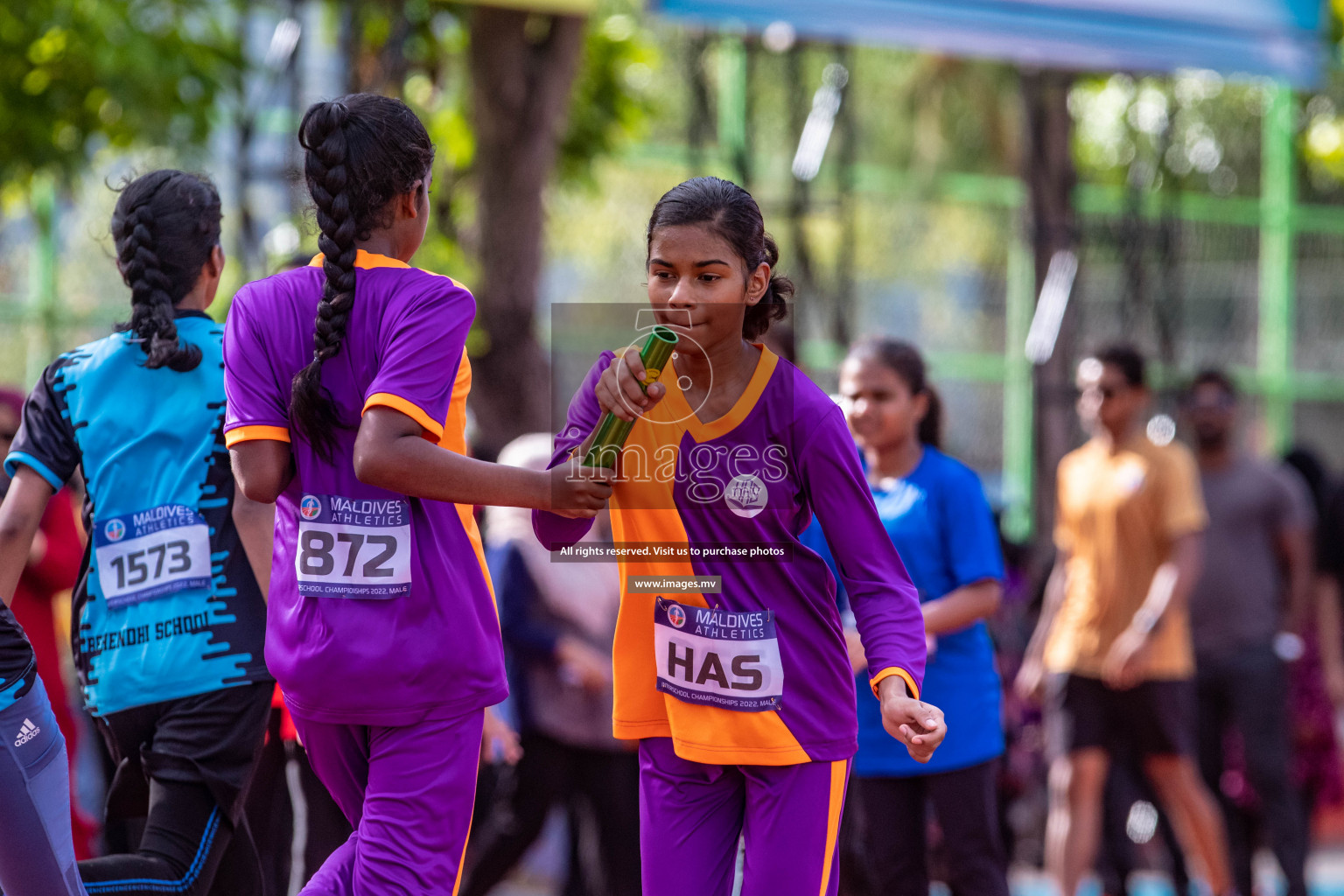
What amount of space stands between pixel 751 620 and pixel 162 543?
1324 millimetres

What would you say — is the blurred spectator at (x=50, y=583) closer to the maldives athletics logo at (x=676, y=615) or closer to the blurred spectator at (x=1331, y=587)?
the maldives athletics logo at (x=676, y=615)

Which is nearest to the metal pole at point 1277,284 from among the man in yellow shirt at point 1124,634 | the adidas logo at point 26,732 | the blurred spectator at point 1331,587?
the blurred spectator at point 1331,587

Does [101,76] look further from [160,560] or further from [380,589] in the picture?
[380,589]

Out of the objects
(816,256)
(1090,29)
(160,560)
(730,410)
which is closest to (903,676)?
(730,410)

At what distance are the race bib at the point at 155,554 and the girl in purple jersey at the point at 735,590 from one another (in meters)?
0.90

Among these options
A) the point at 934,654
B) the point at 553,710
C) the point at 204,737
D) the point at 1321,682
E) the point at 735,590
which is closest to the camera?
the point at 735,590

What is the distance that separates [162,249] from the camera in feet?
11.2

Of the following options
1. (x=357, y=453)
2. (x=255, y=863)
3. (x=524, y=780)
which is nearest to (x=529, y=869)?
(x=524, y=780)

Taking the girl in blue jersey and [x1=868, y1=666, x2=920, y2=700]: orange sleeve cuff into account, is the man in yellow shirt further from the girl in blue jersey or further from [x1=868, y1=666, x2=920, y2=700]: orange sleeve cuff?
the girl in blue jersey

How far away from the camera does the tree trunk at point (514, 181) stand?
7.73 metres

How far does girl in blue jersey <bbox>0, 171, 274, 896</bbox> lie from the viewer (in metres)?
3.27

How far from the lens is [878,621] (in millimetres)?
2893

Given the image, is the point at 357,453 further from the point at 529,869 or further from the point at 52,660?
the point at 529,869

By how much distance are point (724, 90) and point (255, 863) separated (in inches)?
303
